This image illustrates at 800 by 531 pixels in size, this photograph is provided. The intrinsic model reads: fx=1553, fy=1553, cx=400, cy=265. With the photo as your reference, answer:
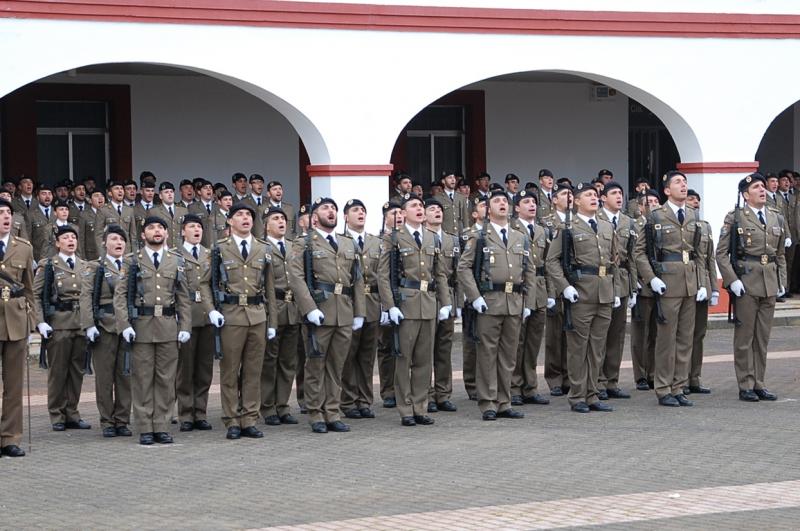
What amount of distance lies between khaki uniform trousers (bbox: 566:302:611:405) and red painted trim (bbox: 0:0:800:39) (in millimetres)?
6452

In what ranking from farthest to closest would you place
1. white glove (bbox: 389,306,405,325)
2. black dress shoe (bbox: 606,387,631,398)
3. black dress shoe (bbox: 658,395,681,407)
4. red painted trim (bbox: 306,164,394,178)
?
red painted trim (bbox: 306,164,394,178)
black dress shoe (bbox: 606,387,631,398)
black dress shoe (bbox: 658,395,681,407)
white glove (bbox: 389,306,405,325)

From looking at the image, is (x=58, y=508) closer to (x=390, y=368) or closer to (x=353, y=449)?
(x=353, y=449)

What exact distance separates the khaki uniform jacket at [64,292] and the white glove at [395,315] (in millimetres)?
2437

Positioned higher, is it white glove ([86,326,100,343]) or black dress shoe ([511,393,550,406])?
white glove ([86,326,100,343])

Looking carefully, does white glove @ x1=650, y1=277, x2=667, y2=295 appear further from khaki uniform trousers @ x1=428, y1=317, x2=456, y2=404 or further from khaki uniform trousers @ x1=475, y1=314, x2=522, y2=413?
khaki uniform trousers @ x1=428, y1=317, x2=456, y2=404

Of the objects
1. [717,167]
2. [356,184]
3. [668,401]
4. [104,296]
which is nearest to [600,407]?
[668,401]

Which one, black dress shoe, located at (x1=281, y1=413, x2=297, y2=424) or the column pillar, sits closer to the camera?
black dress shoe, located at (x1=281, y1=413, x2=297, y2=424)

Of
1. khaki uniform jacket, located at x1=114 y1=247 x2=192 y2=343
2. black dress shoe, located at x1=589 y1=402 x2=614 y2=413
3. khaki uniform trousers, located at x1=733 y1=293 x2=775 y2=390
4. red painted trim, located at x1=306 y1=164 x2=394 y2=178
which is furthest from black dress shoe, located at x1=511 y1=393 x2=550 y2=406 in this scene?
red painted trim, located at x1=306 y1=164 x2=394 y2=178

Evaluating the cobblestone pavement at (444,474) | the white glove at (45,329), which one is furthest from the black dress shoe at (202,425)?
the white glove at (45,329)

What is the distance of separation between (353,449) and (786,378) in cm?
538

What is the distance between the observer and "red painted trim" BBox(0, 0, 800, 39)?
654 inches

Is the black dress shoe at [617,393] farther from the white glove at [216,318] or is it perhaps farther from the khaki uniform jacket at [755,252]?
the white glove at [216,318]

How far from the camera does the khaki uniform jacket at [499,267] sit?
40.6 feet

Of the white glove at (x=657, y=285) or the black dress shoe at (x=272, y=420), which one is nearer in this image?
the black dress shoe at (x=272, y=420)
